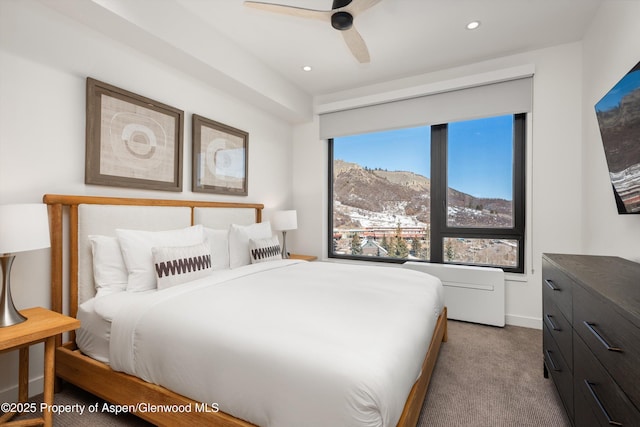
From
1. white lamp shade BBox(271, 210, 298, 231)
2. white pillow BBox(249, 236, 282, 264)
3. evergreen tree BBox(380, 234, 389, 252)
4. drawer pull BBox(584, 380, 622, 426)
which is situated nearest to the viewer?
drawer pull BBox(584, 380, 622, 426)

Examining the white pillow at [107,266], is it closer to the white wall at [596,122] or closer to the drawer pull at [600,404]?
the drawer pull at [600,404]

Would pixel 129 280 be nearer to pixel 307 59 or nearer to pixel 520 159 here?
pixel 307 59

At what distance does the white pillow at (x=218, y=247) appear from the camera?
2783 mm

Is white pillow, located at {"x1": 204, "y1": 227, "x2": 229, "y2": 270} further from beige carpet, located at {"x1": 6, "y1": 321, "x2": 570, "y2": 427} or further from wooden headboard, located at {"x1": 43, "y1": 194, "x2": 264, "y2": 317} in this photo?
beige carpet, located at {"x1": 6, "y1": 321, "x2": 570, "y2": 427}

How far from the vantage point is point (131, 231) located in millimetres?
2178

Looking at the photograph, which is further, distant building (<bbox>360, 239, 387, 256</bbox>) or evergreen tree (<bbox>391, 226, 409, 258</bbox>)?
distant building (<bbox>360, 239, 387, 256</bbox>)

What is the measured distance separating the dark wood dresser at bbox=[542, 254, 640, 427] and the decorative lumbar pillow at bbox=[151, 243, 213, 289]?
2253 mm

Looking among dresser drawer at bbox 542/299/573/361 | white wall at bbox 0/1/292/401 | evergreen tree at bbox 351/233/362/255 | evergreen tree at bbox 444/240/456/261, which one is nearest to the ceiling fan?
white wall at bbox 0/1/292/401

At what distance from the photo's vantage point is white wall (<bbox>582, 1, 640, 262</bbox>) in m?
1.94

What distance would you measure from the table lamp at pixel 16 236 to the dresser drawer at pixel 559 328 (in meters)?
2.74

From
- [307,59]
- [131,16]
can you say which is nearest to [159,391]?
[131,16]

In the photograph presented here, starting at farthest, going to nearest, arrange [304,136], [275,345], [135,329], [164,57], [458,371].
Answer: [304,136] < [164,57] < [458,371] < [135,329] < [275,345]

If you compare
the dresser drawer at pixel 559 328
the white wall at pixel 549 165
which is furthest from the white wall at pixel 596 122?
the dresser drawer at pixel 559 328

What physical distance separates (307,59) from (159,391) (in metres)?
3.21
